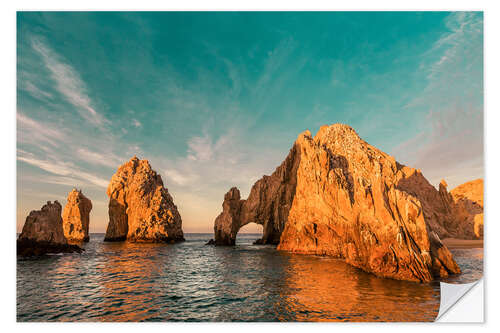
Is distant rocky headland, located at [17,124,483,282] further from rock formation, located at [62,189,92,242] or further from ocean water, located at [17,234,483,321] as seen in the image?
ocean water, located at [17,234,483,321]

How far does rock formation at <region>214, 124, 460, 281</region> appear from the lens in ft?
54.2

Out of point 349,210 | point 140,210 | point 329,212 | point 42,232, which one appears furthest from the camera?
point 140,210

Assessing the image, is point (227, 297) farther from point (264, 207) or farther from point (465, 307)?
point (264, 207)

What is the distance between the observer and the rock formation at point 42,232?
29859 millimetres

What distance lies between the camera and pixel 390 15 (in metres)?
10.8

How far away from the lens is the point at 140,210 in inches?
2694

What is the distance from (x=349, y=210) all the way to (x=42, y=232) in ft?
130

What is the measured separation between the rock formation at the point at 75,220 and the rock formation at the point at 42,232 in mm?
43517

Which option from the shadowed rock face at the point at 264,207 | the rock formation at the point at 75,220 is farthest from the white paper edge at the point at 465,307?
the rock formation at the point at 75,220

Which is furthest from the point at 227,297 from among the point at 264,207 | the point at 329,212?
the point at 264,207
